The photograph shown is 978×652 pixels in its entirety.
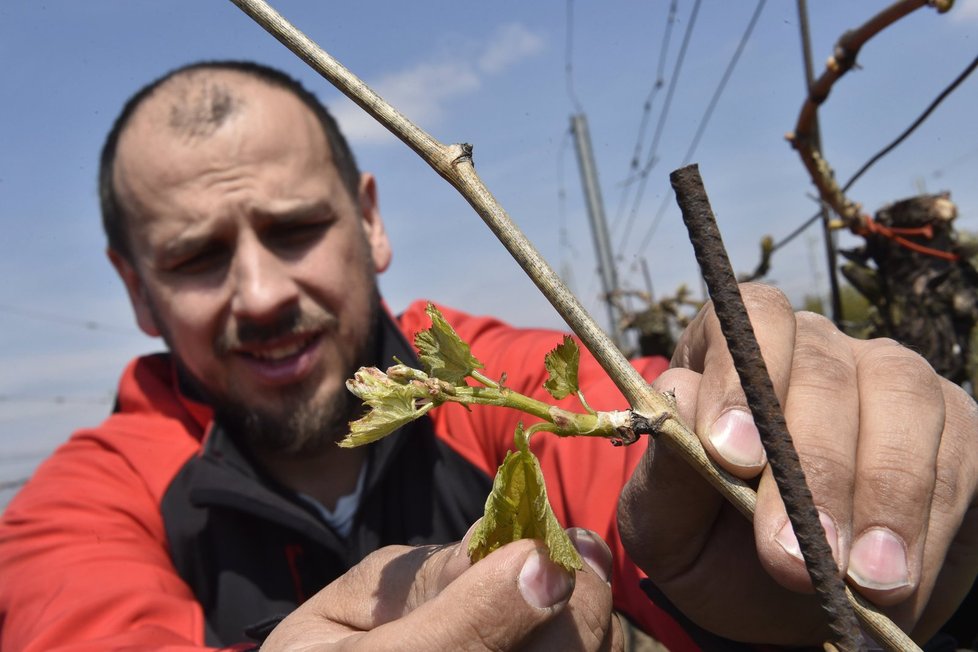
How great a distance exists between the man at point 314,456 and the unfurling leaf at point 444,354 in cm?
28

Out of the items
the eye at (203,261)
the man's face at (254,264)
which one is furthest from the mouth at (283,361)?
the eye at (203,261)

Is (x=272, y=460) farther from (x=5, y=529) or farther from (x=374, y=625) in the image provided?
(x=374, y=625)

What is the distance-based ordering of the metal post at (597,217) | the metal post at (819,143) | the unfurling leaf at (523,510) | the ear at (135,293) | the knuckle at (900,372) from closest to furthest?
the unfurling leaf at (523,510) → the knuckle at (900,372) → the metal post at (819,143) → the ear at (135,293) → the metal post at (597,217)

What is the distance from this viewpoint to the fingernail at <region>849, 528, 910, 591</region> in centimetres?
84

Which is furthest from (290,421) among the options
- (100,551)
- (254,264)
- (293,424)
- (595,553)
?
(595,553)

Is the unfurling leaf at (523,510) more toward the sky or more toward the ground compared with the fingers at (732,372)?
more toward the ground

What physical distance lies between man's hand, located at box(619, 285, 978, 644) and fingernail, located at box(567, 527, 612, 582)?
0.09 metres

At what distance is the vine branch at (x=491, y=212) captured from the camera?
688 millimetres

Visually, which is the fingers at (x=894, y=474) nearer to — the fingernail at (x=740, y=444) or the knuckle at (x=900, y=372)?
the knuckle at (x=900, y=372)

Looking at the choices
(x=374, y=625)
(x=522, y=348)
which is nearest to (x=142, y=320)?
(x=522, y=348)

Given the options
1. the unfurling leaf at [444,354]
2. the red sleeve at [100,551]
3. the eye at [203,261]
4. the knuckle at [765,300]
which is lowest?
the red sleeve at [100,551]

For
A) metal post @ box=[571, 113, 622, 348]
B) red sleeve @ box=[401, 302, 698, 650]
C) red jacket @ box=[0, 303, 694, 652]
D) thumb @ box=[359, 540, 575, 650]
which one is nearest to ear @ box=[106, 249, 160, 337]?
red jacket @ box=[0, 303, 694, 652]

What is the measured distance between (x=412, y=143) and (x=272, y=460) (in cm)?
242

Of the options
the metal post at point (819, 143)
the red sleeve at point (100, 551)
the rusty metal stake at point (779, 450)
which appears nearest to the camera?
the rusty metal stake at point (779, 450)
